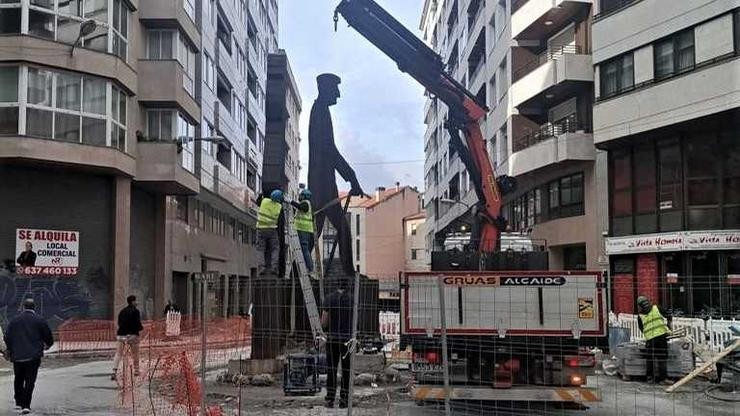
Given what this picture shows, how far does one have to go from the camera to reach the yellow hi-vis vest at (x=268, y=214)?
572 inches

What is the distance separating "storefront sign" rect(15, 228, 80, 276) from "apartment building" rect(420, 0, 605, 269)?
1301 centimetres

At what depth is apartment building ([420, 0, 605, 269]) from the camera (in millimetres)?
32000

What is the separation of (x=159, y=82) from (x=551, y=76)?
15.3 meters

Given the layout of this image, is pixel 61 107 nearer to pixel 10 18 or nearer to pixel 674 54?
pixel 10 18

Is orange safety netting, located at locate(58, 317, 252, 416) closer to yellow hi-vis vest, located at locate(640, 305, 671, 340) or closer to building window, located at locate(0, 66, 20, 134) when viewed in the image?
building window, located at locate(0, 66, 20, 134)

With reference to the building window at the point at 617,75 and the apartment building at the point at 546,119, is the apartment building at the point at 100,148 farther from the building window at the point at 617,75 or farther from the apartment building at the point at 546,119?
the building window at the point at 617,75

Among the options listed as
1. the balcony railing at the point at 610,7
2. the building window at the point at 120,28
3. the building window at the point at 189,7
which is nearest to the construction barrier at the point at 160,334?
the building window at the point at 120,28

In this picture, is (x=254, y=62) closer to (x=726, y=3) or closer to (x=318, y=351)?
(x=726, y=3)

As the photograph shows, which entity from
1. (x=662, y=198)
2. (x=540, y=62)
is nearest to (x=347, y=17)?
(x=662, y=198)

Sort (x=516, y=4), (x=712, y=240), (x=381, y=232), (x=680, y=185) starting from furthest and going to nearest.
→ (x=381, y=232) < (x=516, y=4) < (x=680, y=185) < (x=712, y=240)

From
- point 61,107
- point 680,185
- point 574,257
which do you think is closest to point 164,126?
point 61,107

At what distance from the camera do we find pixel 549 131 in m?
35.2

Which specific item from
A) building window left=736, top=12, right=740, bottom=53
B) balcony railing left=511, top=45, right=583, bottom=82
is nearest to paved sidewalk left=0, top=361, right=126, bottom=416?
building window left=736, top=12, right=740, bottom=53

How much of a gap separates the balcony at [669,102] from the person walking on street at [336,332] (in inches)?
686
